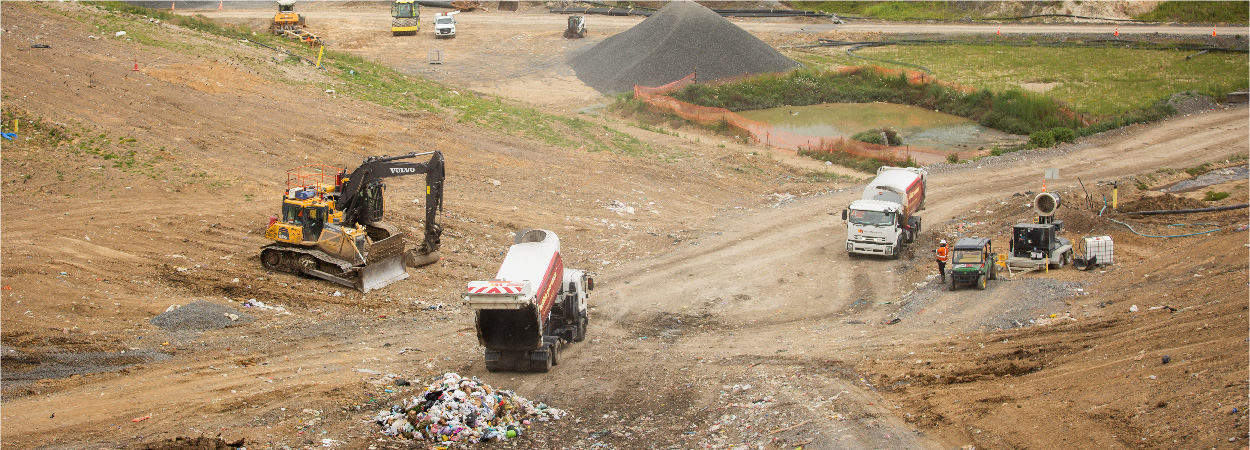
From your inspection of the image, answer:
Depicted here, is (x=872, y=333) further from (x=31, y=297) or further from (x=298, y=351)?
(x=31, y=297)

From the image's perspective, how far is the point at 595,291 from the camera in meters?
27.3

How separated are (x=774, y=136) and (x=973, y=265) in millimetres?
20586

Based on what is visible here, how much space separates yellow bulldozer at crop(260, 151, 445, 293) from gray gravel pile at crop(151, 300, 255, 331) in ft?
9.11

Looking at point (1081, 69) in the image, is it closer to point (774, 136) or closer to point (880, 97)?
point (880, 97)

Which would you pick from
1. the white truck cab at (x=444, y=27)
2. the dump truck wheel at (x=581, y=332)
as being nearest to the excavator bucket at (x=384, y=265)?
the dump truck wheel at (x=581, y=332)

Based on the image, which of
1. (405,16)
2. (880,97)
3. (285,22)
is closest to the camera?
(880,97)

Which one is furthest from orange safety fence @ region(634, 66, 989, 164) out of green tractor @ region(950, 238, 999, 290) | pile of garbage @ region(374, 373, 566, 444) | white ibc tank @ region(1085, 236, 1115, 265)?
pile of garbage @ region(374, 373, 566, 444)

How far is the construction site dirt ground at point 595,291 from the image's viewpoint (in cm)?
1752

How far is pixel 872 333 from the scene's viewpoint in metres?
23.4

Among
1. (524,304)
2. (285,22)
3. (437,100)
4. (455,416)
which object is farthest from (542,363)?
(285,22)

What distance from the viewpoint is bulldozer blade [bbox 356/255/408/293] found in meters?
25.4

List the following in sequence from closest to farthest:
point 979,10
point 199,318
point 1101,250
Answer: point 199,318, point 1101,250, point 979,10

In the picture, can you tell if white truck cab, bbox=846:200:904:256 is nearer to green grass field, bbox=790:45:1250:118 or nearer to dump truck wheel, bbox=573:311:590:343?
dump truck wheel, bbox=573:311:590:343

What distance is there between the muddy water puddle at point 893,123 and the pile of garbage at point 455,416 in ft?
103
